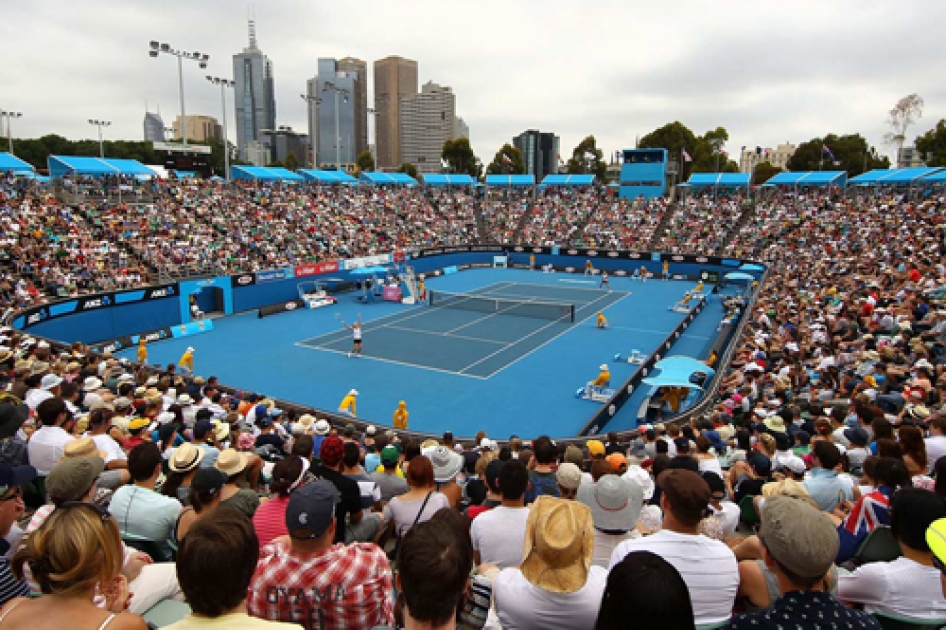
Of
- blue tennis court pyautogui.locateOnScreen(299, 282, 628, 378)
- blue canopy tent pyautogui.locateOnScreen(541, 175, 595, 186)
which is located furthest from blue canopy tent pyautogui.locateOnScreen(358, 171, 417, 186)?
blue tennis court pyautogui.locateOnScreen(299, 282, 628, 378)

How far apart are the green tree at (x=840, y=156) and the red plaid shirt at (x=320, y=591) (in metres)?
106

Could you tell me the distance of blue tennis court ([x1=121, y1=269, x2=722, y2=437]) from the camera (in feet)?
68.5

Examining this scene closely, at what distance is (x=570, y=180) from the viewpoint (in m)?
73.2

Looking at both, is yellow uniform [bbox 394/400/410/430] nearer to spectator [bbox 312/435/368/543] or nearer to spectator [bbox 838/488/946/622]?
spectator [bbox 312/435/368/543]

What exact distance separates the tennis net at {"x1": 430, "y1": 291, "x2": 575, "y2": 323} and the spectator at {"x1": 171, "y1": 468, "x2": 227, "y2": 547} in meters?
30.9

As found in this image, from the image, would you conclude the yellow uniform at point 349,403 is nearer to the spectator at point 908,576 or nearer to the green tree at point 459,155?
the spectator at point 908,576

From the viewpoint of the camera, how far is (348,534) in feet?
17.5

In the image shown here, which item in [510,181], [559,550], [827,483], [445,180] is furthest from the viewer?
[510,181]

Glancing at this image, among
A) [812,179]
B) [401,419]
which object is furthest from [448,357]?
[812,179]

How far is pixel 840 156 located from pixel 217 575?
11282 cm

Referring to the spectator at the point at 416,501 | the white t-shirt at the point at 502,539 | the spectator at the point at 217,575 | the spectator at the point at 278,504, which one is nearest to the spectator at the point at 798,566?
the white t-shirt at the point at 502,539

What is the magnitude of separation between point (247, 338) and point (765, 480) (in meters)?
27.7

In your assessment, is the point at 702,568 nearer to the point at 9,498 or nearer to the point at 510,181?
the point at 9,498

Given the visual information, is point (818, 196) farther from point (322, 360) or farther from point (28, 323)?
point (28, 323)
